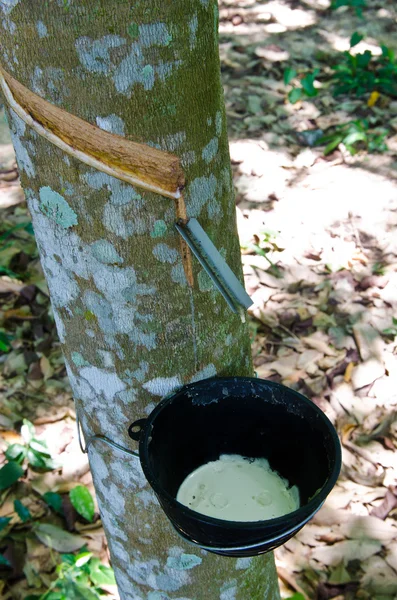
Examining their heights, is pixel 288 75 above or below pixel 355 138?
above

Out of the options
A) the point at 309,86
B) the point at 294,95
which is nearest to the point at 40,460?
the point at 294,95

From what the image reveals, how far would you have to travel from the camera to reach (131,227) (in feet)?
3.46

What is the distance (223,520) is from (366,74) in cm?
386

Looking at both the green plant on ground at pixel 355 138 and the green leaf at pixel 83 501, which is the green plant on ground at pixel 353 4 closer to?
the green plant on ground at pixel 355 138

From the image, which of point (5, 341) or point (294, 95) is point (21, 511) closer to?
point (5, 341)

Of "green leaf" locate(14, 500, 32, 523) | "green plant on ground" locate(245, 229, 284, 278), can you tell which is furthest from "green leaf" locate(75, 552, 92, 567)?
"green plant on ground" locate(245, 229, 284, 278)

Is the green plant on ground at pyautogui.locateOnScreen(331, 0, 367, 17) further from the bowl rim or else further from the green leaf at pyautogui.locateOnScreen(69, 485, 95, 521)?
the bowl rim

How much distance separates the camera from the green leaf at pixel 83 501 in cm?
215

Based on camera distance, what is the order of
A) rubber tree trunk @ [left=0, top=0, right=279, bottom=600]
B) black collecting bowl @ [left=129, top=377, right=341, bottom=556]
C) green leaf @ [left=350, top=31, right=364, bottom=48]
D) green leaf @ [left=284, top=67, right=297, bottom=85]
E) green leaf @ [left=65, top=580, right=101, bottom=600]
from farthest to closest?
green leaf @ [left=350, top=31, right=364, bottom=48]
green leaf @ [left=284, top=67, right=297, bottom=85]
green leaf @ [left=65, top=580, right=101, bottom=600]
black collecting bowl @ [left=129, top=377, right=341, bottom=556]
rubber tree trunk @ [left=0, top=0, right=279, bottom=600]

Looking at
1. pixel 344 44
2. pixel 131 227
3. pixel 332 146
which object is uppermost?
pixel 131 227

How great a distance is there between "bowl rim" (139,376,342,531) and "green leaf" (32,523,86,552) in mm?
1130

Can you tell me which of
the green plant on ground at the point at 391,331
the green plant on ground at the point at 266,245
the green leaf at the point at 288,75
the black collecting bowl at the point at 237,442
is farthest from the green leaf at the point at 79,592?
the green leaf at the point at 288,75

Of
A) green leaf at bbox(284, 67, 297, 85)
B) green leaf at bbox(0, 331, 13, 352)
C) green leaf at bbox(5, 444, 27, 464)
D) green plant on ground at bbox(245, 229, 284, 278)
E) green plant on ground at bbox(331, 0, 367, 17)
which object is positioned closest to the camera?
green leaf at bbox(5, 444, 27, 464)

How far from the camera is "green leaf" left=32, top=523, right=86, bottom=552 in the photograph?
211 centimetres
